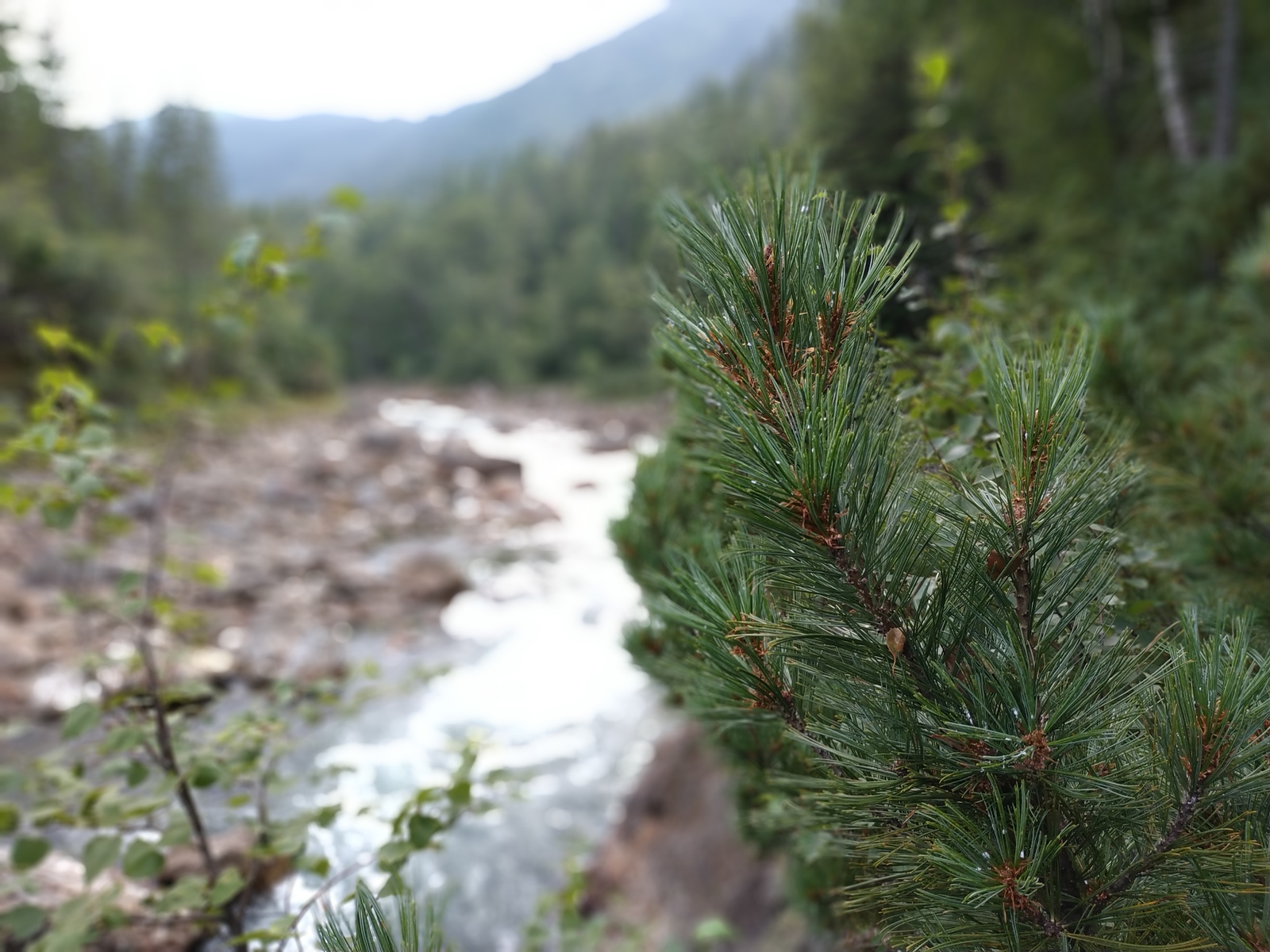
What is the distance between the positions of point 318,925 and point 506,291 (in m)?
51.6

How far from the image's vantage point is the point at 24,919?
4.24 feet

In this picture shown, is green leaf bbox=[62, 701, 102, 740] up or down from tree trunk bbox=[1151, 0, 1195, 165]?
down

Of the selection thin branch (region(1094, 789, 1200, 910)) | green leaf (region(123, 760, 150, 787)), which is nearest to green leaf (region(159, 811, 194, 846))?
green leaf (region(123, 760, 150, 787))

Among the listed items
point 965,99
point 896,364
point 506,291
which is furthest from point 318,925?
point 506,291

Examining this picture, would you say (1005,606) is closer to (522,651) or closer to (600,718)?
(600,718)

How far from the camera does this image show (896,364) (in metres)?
1.17

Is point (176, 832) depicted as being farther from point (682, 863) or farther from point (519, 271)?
point (519, 271)

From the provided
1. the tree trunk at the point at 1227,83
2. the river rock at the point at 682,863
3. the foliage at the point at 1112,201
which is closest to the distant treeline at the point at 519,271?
the foliage at the point at 1112,201

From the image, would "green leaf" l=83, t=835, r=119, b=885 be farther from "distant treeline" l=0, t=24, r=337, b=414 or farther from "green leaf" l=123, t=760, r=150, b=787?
"distant treeline" l=0, t=24, r=337, b=414

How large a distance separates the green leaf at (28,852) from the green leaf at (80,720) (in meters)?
0.20

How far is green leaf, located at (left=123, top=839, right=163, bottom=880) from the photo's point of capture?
49.3 inches

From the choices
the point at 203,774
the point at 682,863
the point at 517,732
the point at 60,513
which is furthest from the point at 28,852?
the point at 517,732

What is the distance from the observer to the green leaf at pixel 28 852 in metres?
1.29

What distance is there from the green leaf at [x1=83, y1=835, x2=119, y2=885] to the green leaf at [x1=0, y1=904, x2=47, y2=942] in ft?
0.37
